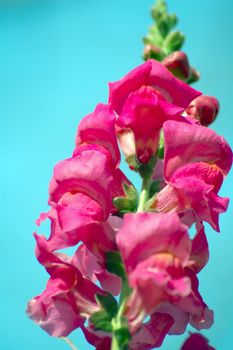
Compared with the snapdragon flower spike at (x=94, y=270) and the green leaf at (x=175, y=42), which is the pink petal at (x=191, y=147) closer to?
the snapdragon flower spike at (x=94, y=270)

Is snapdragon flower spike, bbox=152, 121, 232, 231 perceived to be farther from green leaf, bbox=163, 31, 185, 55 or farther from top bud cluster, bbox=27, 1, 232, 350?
green leaf, bbox=163, 31, 185, 55

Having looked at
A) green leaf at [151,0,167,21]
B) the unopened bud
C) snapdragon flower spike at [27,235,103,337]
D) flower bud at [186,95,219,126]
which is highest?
green leaf at [151,0,167,21]

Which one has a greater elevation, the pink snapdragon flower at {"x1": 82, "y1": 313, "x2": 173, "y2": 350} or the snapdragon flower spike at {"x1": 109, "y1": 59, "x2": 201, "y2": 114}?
the snapdragon flower spike at {"x1": 109, "y1": 59, "x2": 201, "y2": 114}

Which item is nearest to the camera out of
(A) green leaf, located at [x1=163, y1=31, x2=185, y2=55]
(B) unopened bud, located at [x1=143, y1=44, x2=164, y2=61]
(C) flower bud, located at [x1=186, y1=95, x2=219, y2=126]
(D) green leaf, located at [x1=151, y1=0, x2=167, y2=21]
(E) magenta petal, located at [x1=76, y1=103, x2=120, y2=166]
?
(E) magenta petal, located at [x1=76, y1=103, x2=120, y2=166]

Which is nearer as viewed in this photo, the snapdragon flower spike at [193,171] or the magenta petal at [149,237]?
the magenta petal at [149,237]

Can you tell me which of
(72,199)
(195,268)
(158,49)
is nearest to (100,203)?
(72,199)

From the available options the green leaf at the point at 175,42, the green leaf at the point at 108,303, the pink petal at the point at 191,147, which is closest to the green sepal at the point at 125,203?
the pink petal at the point at 191,147

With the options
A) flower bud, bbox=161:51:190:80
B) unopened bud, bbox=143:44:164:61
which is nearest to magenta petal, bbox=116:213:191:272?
flower bud, bbox=161:51:190:80
